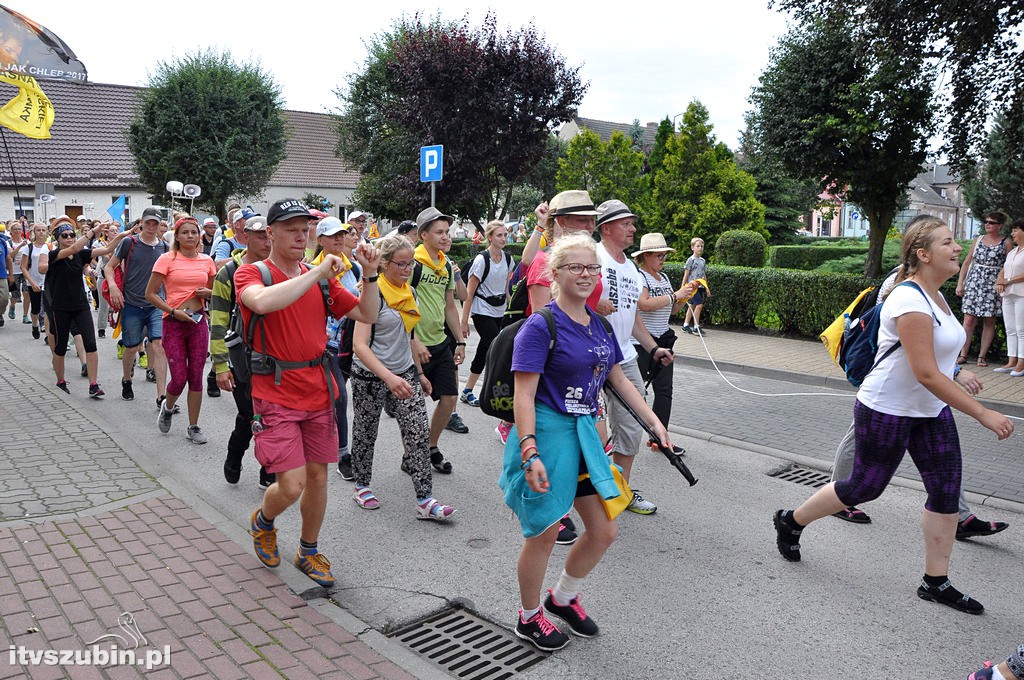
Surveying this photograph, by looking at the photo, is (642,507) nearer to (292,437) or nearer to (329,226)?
(292,437)

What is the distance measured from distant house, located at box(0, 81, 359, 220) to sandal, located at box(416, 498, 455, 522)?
30.2 m

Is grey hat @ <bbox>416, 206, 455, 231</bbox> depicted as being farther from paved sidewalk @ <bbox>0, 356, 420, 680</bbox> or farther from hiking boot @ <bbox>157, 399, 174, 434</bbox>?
hiking boot @ <bbox>157, 399, 174, 434</bbox>

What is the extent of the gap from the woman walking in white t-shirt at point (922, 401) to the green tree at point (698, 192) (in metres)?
20.0

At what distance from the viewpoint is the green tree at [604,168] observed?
27.1 metres

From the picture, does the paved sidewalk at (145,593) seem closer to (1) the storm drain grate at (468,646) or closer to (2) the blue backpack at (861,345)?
(1) the storm drain grate at (468,646)

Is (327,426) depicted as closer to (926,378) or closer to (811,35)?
(926,378)

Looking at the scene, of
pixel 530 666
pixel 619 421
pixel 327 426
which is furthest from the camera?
pixel 619 421

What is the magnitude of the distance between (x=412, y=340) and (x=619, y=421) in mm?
1492

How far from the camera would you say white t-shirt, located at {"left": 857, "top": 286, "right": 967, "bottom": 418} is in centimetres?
385

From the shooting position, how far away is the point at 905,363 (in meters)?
3.96

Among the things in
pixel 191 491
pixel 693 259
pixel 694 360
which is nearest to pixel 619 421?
pixel 191 491

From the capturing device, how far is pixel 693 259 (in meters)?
14.3

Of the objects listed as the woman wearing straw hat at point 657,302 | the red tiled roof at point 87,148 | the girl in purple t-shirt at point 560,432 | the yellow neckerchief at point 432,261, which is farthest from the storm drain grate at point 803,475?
the red tiled roof at point 87,148

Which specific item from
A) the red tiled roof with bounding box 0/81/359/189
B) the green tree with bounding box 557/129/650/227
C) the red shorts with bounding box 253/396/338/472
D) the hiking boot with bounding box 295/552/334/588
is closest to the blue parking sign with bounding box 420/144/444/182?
the red shorts with bounding box 253/396/338/472
